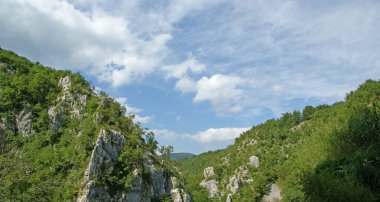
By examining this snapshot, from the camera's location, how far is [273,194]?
137 meters

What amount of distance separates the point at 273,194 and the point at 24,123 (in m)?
90.6

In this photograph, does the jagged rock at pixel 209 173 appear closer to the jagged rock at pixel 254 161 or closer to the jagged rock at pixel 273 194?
the jagged rock at pixel 254 161

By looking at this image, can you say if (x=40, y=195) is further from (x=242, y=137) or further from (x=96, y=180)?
(x=242, y=137)

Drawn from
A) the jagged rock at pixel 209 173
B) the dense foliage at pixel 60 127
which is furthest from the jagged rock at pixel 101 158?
the jagged rock at pixel 209 173

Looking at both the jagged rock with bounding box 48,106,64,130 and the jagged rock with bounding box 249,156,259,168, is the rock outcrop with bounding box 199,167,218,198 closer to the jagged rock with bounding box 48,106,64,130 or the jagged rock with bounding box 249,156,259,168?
the jagged rock with bounding box 249,156,259,168

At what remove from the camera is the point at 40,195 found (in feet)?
174

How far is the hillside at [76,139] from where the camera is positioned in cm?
6812

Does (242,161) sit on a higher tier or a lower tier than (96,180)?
higher

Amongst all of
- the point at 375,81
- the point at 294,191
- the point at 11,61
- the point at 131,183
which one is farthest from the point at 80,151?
the point at 375,81

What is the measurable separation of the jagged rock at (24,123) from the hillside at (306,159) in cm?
3785

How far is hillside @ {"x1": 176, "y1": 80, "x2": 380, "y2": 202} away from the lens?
103ft

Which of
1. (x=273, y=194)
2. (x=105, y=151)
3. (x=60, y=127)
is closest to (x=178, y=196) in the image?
(x=105, y=151)

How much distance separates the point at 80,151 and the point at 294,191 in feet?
172

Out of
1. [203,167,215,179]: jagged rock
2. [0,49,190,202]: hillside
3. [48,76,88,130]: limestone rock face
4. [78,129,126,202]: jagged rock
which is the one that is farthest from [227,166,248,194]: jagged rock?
[48,76,88,130]: limestone rock face
